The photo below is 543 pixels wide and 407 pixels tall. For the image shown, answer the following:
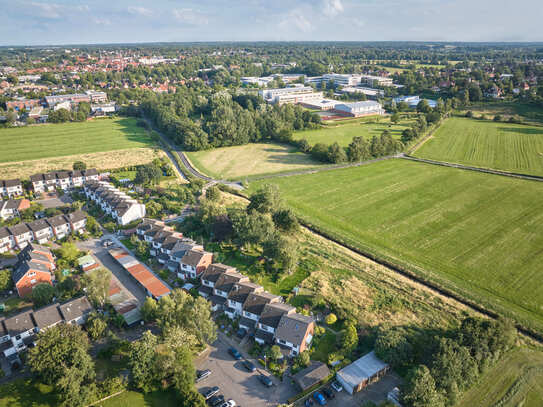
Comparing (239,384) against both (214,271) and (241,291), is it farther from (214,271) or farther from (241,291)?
(214,271)

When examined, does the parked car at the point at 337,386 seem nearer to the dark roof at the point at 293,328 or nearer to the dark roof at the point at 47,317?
the dark roof at the point at 293,328

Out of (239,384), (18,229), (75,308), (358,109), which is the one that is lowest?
(239,384)

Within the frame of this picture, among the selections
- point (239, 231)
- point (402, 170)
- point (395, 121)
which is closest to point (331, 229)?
point (239, 231)

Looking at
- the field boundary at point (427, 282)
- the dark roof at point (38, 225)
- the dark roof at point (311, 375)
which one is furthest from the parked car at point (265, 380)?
the dark roof at point (38, 225)

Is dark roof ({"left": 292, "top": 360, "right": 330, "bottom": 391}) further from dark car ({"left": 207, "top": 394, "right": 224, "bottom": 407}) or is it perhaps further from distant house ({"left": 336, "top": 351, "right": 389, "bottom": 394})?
dark car ({"left": 207, "top": 394, "right": 224, "bottom": 407})

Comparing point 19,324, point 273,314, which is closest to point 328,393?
point 273,314

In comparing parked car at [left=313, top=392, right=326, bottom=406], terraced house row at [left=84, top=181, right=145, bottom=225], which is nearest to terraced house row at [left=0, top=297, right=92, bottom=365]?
terraced house row at [left=84, top=181, right=145, bottom=225]
